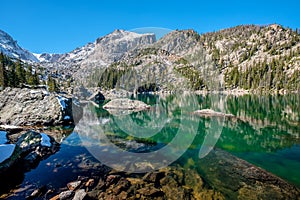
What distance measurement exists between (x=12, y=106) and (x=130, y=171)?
69.8ft

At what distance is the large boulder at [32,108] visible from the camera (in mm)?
23047

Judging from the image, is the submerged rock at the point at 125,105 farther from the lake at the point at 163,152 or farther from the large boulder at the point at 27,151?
the large boulder at the point at 27,151

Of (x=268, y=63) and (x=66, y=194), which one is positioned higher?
(x=268, y=63)

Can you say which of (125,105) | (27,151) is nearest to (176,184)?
(27,151)

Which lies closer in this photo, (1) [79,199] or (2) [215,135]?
(1) [79,199]

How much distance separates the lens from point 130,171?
1125 cm

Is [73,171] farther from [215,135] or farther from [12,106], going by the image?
[12,106]

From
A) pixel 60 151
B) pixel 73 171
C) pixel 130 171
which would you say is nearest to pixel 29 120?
pixel 60 151

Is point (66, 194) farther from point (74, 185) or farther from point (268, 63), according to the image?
point (268, 63)

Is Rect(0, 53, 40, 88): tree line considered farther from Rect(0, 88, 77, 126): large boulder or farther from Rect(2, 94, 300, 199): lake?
Rect(2, 94, 300, 199): lake

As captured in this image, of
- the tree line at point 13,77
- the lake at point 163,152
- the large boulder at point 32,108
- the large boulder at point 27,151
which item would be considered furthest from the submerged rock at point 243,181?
the tree line at point 13,77

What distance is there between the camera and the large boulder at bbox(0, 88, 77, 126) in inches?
907

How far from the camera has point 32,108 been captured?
78.6ft

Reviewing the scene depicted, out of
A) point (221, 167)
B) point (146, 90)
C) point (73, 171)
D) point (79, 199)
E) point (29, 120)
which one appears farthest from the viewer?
point (146, 90)
